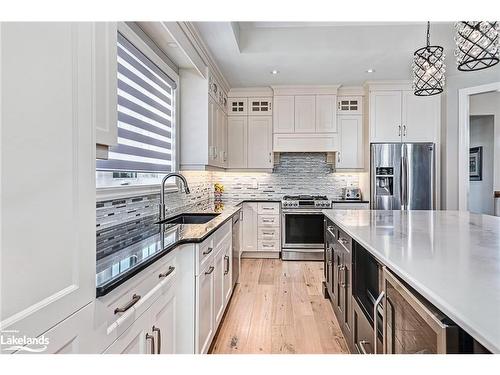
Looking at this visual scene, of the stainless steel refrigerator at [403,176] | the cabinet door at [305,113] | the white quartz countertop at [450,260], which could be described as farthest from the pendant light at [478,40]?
the cabinet door at [305,113]

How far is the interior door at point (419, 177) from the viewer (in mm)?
4496

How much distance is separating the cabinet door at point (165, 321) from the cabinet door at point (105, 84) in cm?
76

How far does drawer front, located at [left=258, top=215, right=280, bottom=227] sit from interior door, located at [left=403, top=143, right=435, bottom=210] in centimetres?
190

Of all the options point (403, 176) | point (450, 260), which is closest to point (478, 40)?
point (450, 260)

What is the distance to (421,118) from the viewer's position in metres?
4.63

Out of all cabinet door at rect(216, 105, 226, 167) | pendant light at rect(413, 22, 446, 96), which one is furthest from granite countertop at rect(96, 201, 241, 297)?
cabinet door at rect(216, 105, 226, 167)

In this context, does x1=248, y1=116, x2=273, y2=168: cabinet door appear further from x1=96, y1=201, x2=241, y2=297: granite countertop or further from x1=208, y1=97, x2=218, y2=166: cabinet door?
x1=96, y1=201, x2=241, y2=297: granite countertop

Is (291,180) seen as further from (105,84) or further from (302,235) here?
(105,84)

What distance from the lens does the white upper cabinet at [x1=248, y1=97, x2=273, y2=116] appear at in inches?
200

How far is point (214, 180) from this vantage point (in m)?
5.32

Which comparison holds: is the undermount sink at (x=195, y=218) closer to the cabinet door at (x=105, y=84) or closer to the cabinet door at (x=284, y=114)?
the cabinet door at (x=105, y=84)
